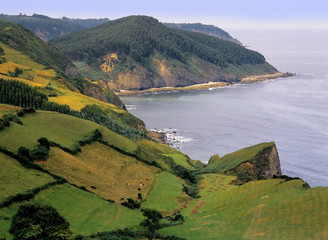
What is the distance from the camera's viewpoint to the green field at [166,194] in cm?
4906

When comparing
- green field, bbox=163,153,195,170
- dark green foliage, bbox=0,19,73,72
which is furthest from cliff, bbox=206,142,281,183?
dark green foliage, bbox=0,19,73,72

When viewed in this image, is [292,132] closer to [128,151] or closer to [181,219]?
[128,151]

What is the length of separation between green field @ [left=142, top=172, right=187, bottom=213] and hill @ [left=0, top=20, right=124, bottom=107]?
44.8 m

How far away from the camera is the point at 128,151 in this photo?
6300 centimetres

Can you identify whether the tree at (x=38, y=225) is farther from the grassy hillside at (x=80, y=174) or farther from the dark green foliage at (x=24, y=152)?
the dark green foliage at (x=24, y=152)

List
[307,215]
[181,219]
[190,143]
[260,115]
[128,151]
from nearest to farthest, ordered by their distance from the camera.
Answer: [307,215] → [181,219] → [128,151] → [190,143] → [260,115]

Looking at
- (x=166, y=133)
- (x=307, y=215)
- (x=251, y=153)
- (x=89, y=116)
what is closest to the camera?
(x=307, y=215)

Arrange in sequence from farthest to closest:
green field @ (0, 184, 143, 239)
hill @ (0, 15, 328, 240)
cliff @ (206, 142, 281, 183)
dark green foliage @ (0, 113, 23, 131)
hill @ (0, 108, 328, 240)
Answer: cliff @ (206, 142, 281, 183) → dark green foliage @ (0, 113, 23, 131) → hill @ (0, 15, 328, 240) → hill @ (0, 108, 328, 240) → green field @ (0, 184, 143, 239)

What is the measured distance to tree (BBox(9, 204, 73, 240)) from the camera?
24391mm

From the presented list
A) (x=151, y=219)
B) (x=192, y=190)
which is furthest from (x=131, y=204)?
(x=192, y=190)

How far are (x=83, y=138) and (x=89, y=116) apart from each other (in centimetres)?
2705

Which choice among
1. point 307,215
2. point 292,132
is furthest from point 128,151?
point 292,132

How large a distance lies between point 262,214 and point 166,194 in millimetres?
18564

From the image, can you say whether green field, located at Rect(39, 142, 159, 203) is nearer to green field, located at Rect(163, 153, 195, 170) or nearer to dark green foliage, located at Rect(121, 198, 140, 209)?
dark green foliage, located at Rect(121, 198, 140, 209)
